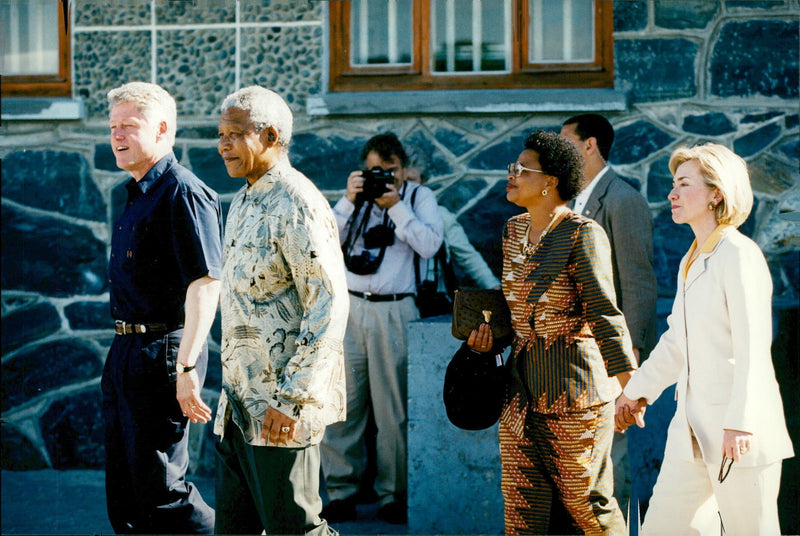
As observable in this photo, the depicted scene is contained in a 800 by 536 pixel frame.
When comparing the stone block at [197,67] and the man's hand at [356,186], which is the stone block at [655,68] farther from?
the stone block at [197,67]

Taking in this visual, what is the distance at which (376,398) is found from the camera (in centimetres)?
576

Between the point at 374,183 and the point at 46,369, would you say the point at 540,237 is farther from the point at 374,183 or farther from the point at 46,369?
the point at 46,369

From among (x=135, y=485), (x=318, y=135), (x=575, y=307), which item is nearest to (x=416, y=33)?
(x=318, y=135)

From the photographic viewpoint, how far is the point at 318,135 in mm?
6387

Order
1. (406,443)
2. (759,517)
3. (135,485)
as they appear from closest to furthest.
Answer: (759,517) → (135,485) → (406,443)

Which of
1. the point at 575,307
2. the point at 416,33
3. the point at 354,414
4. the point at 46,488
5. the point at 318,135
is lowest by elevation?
the point at 46,488

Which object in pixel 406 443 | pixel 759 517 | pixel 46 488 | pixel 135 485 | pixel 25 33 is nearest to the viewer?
pixel 759 517

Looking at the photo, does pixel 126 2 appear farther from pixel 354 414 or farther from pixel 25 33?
pixel 354 414

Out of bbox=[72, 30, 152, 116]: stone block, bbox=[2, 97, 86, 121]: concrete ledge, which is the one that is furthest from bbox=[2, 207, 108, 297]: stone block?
bbox=[72, 30, 152, 116]: stone block

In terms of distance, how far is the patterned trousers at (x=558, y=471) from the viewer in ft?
13.7

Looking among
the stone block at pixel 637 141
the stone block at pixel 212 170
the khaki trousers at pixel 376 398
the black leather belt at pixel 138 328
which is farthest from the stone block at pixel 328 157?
the black leather belt at pixel 138 328

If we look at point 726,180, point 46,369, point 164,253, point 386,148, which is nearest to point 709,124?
point 386,148

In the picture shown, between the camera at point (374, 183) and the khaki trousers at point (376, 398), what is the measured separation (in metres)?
0.54

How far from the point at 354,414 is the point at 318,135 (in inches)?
64.3
